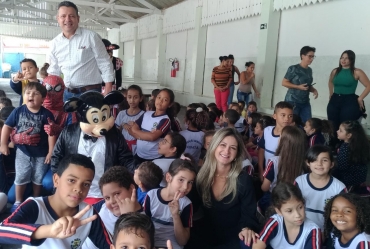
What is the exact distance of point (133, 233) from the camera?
1.34 metres

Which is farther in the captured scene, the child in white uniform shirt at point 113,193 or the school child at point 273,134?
the school child at point 273,134

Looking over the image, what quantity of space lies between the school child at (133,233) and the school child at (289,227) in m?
0.80

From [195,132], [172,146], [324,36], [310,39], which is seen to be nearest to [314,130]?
[195,132]

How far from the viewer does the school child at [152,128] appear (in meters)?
3.16

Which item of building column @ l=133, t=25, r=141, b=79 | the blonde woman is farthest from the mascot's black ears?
building column @ l=133, t=25, r=141, b=79

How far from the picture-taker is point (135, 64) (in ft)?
50.1

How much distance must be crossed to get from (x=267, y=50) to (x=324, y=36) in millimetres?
1266

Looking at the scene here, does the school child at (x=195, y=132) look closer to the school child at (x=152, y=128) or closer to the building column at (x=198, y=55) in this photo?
the school child at (x=152, y=128)

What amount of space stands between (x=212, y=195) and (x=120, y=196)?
596 millimetres

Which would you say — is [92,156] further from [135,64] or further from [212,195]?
[135,64]

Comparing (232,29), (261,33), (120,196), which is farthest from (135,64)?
(120,196)

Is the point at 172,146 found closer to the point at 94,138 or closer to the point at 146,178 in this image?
the point at 146,178

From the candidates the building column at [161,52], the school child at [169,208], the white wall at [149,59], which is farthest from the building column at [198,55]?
the school child at [169,208]

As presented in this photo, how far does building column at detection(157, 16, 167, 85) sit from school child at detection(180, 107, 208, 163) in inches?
366
